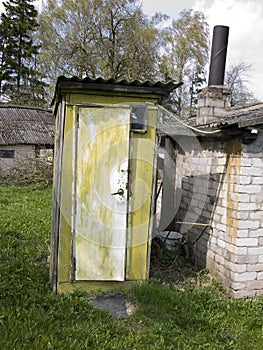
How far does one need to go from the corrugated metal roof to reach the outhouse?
0.01 metres

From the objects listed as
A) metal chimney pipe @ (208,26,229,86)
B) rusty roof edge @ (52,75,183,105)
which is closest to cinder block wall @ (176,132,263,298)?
rusty roof edge @ (52,75,183,105)

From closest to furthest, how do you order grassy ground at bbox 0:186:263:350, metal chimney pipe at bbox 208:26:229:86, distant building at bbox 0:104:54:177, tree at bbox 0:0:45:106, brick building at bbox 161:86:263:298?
grassy ground at bbox 0:186:263:350 < brick building at bbox 161:86:263:298 < metal chimney pipe at bbox 208:26:229:86 < distant building at bbox 0:104:54:177 < tree at bbox 0:0:45:106

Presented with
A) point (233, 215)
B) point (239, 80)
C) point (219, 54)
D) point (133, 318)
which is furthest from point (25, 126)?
point (239, 80)

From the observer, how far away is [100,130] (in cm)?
416

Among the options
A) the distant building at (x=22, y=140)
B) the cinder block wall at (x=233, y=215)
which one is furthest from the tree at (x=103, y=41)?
the cinder block wall at (x=233, y=215)

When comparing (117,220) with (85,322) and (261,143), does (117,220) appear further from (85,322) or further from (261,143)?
(261,143)

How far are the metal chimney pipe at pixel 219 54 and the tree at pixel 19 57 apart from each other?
55.1 ft

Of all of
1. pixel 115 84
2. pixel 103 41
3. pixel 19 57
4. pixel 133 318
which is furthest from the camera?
pixel 19 57

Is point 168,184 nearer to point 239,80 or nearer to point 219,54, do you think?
point 219,54

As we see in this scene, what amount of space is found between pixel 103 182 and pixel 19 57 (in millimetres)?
20258

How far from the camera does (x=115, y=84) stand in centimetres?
398

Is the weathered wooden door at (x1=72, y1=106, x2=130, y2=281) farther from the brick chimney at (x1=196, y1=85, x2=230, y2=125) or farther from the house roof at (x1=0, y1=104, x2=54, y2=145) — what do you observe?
the house roof at (x1=0, y1=104, x2=54, y2=145)

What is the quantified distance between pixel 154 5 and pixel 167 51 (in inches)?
96.0

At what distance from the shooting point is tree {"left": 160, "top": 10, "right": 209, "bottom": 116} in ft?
61.1
